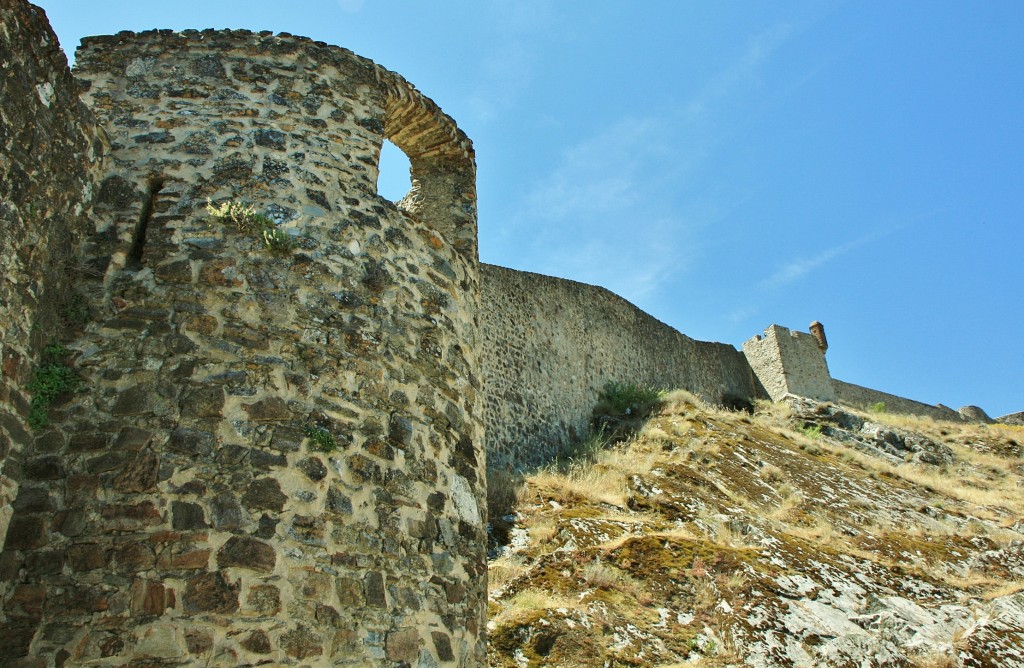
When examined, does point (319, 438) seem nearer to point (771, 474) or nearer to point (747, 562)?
point (747, 562)

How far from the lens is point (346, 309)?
187 inches

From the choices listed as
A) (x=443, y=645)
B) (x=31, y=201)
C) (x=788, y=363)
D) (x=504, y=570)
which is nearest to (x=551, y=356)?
(x=504, y=570)

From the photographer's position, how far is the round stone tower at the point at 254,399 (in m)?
3.64

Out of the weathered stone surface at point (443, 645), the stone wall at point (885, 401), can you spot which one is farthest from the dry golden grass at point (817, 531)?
the stone wall at point (885, 401)

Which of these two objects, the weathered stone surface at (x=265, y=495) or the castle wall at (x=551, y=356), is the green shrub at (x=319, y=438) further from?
the castle wall at (x=551, y=356)

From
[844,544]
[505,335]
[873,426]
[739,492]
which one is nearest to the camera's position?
[844,544]

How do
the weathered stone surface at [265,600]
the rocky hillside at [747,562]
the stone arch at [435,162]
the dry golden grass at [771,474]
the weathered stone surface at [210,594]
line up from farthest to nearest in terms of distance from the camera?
the dry golden grass at [771,474] → the rocky hillside at [747,562] → the stone arch at [435,162] → the weathered stone surface at [265,600] → the weathered stone surface at [210,594]

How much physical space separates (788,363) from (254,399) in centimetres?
2676

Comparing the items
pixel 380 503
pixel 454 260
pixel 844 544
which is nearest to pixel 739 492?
pixel 844 544

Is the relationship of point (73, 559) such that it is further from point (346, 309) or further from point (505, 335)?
point (505, 335)

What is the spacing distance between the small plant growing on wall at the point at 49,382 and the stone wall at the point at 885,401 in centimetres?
3393

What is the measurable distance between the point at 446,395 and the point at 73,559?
2285mm

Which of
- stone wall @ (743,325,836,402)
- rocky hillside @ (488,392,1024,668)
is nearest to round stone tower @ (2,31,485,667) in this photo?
rocky hillside @ (488,392,1024,668)

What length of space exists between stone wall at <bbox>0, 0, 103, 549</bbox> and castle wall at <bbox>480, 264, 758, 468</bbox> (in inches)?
354
